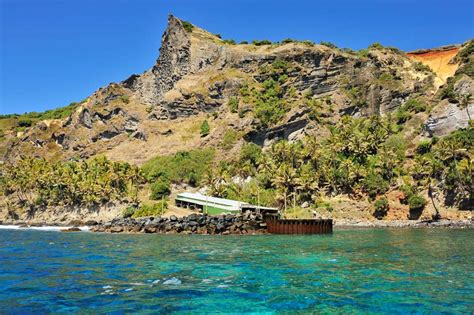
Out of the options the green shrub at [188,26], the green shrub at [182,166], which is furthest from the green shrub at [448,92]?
the green shrub at [188,26]

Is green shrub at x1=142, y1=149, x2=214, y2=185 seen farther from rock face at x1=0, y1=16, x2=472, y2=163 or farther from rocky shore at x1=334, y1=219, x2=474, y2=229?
rocky shore at x1=334, y1=219, x2=474, y2=229

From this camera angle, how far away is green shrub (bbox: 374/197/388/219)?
8325cm

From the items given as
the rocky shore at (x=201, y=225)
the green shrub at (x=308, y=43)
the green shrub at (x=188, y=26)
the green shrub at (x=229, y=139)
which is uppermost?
the green shrub at (x=188, y=26)

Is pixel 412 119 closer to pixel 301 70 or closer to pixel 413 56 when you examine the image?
pixel 301 70

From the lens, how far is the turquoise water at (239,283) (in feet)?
51.7

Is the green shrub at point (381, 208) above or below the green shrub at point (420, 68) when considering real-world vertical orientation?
below

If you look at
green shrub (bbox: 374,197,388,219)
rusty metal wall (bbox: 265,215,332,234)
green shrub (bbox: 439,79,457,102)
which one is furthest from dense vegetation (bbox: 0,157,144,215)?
green shrub (bbox: 439,79,457,102)

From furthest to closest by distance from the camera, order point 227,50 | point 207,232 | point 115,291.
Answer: point 227,50 → point 207,232 → point 115,291

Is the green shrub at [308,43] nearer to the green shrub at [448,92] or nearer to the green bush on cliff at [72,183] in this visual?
the green shrub at [448,92]

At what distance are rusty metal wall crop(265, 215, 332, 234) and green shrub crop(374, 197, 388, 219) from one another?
86.0 feet

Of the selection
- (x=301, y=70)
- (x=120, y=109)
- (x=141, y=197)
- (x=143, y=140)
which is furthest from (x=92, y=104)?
(x=301, y=70)

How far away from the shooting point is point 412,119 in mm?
113188

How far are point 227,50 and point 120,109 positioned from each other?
145 feet

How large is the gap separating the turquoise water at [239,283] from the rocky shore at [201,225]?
1205 inches
